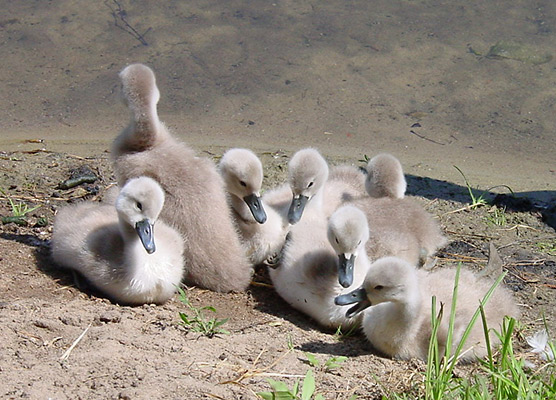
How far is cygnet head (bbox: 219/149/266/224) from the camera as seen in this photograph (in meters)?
4.96

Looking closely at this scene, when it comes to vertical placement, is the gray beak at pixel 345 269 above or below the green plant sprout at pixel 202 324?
above

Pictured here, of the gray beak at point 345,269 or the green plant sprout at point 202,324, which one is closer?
the green plant sprout at point 202,324

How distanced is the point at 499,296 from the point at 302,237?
1262mm

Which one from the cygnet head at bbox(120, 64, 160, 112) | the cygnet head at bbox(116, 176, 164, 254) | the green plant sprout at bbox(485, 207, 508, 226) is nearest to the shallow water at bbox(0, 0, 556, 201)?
the green plant sprout at bbox(485, 207, 508, 226)

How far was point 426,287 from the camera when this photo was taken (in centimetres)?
449

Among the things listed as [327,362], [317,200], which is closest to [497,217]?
[317,200]

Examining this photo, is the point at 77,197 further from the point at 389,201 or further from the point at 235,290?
the point at 389,201

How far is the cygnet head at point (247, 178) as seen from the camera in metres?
4.96

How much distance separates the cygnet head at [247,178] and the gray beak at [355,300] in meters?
1.00

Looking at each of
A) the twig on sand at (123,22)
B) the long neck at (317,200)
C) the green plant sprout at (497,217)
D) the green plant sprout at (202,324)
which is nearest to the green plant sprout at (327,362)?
the green plant sprout at (202,324)

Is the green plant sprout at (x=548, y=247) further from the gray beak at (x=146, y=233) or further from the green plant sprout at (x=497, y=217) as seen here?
the gray beak at (x=146, y=233)

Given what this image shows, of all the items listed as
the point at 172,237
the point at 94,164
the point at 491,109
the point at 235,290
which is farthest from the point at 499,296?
the point at 491,109

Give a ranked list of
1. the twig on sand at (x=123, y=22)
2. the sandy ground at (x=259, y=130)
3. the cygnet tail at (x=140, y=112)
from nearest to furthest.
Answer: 1. the sandy ground at (x=259, y=130)
2. the cygnet tail at (x=140, y=112)
3. the twig on sand at (x=123, y=22)

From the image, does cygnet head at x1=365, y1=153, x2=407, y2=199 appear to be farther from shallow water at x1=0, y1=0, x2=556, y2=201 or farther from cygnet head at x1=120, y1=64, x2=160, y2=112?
shallow water at x1=0, y1=0, x2=556, y2=201
